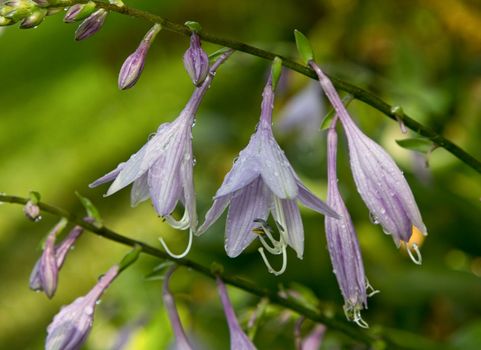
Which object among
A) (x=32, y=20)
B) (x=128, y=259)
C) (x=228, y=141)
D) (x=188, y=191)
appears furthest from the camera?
(x=228, y=141)

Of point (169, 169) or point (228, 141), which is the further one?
point (228, 141)

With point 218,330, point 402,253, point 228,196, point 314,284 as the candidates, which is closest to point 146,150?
point 228,196

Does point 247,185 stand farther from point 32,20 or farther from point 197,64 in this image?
point 32,20

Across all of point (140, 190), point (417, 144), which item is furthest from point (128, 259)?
point (417, 144)

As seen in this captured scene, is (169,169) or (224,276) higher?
(169,169)

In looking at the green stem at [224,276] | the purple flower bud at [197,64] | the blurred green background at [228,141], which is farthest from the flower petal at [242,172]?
the blurred green background at [228,141]

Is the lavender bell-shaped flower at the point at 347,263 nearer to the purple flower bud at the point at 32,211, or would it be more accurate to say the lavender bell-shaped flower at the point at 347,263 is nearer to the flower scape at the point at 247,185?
the flower scape at the point at 247,185

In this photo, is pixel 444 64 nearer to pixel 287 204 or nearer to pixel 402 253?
pixel 402 253
